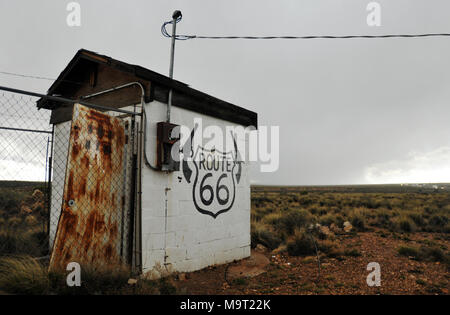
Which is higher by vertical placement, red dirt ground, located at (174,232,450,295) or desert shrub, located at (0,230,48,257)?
desert shrub, located at (0,230,48,257)

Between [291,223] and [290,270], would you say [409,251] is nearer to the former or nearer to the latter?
[290,270]

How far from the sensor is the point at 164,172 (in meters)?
5.24

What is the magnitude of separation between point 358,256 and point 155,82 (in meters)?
6.77

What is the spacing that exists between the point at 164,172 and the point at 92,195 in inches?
52.9

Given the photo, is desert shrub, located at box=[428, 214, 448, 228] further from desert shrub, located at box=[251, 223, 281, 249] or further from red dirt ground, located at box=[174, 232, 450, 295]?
desert shrub, located at box=[251, 223, 281, 249]

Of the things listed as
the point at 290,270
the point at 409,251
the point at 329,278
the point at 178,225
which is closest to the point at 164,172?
the point at 178,225

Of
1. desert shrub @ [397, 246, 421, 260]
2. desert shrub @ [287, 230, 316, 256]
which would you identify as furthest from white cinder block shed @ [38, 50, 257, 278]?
desert shrub @ [397, 246, 421, 260]

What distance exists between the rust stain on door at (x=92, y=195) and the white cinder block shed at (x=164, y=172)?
0.03 m

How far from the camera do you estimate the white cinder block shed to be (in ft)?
15.8

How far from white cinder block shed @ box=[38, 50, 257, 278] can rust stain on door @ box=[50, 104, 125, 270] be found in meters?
0.03

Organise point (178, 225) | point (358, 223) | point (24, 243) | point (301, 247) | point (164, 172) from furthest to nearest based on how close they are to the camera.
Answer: point (358, 223) → point (301, 247) → point (24, 243) → point (178, 225) → point (164, 172)

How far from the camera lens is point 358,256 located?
24.0 ft

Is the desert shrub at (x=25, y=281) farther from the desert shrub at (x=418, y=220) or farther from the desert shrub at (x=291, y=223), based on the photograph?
the desert shrub at (x=418, y=220)
